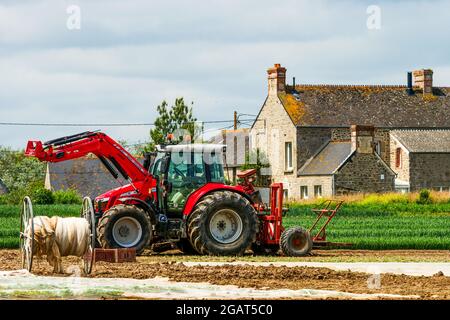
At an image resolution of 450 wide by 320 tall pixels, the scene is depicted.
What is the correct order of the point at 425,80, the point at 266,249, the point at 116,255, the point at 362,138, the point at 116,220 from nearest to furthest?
1. the point at 116,255
2. the point at 116,220
3. the point at 266,249
4. the point at 362,138
5. the point at 425,80

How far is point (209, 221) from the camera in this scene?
29.7 meters

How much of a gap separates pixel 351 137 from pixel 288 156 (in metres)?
5.77

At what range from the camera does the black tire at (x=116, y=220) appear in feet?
95.7

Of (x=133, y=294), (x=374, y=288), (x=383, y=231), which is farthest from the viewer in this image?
(x=383, y=231)

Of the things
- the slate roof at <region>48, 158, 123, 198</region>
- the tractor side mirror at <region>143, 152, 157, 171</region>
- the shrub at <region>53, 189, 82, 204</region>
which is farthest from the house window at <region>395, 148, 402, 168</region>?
the tractor side mirror at <region>143, 152, 157, 171</region>

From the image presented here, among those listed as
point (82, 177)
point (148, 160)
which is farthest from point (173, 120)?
point (148, 160)

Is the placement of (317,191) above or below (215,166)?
below

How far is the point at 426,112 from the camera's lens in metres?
84.3

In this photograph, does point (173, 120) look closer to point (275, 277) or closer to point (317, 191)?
point (317, 191)

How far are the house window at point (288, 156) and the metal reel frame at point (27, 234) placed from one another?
57.6 m

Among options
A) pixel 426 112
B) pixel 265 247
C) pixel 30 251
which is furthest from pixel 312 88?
pixel 30 251
